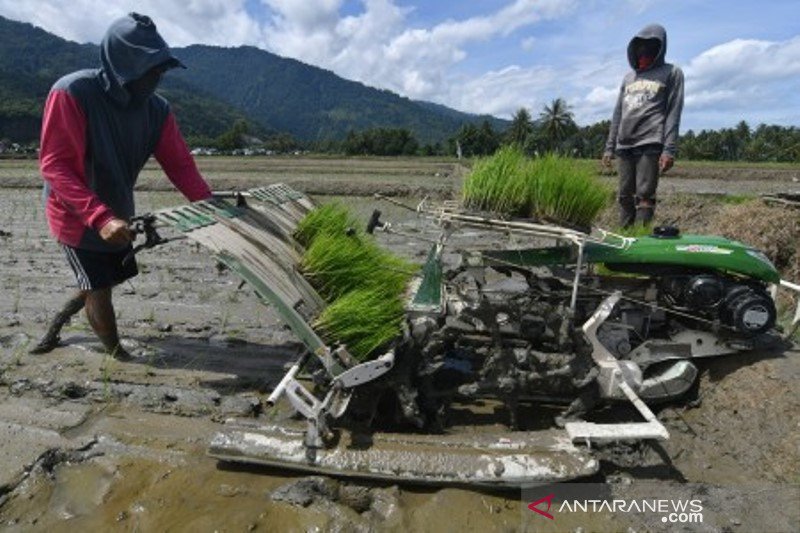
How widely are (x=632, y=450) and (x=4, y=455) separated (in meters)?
3.26

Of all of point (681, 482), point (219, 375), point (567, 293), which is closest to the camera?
point (681, 482)

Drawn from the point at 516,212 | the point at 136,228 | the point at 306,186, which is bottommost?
the point at 306,186

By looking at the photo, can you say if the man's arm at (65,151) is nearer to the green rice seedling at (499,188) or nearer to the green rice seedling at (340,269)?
the green rice seedling at (340,269)

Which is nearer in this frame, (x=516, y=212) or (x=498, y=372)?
(x=498, y=372)

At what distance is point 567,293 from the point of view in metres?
3.32

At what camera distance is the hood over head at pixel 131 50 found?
133 inches

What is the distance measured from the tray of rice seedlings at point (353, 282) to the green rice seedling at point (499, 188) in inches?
25.9

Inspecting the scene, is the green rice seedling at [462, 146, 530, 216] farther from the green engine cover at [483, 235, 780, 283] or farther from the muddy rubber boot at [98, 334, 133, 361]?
the muddy rubber boot at [98, 334, 133, 361]

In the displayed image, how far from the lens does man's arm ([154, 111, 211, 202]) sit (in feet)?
13.5

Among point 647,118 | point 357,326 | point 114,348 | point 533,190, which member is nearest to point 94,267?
point 114,348

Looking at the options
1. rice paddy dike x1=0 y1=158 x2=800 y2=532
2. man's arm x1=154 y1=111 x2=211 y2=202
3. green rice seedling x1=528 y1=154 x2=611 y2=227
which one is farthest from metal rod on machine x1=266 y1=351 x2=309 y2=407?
man's arm x1=154 y1=111 x2=211 y2=202

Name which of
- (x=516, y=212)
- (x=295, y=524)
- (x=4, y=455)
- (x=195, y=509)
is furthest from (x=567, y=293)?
(x=4, y=455)

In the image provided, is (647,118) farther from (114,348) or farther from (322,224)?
(114,348)

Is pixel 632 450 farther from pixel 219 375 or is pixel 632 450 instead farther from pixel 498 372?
pixel 219 375
